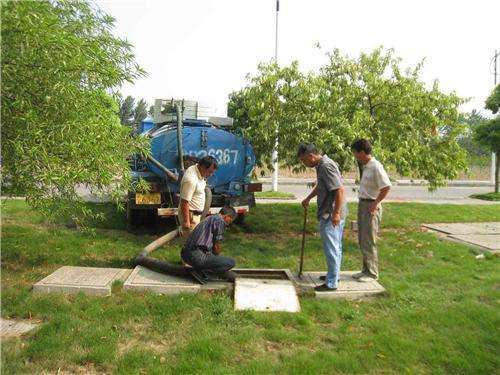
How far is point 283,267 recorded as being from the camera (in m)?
6.92

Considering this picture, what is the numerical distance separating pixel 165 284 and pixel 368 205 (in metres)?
2.70

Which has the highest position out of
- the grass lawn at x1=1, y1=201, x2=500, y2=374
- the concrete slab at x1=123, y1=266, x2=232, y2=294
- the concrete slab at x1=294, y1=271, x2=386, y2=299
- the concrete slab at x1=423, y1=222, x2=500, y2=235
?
the concrete slab at x1=423, y1=222, x2=500, y2=235

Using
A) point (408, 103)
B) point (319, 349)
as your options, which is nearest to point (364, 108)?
point (408, 103)

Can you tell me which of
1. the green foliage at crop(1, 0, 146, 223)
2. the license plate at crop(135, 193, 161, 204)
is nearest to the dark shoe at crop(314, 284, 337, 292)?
the green foliage at crop(1, 0, 146, 223)

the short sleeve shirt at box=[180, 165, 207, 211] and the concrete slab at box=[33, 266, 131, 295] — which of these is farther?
the short sleeve shirt at box=[180, 165, 207, 211]

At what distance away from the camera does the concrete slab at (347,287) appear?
5473 mm

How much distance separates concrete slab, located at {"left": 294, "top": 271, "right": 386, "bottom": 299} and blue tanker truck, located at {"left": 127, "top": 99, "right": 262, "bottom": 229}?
2.31m

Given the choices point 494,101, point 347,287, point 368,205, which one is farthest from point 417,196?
point 347,287

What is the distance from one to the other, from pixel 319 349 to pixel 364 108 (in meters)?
4.93

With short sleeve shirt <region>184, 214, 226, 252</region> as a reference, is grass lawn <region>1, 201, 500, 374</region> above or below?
below

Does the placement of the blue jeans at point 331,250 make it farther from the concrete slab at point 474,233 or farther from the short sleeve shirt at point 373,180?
the concrete slab at point 474,233

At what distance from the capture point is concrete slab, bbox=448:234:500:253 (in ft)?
27.2

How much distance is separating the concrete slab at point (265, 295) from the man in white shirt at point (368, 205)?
1103mm

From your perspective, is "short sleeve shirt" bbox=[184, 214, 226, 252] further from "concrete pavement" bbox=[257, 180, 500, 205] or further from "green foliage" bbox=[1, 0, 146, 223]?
"concrete pavement" bbox=[257, 180, 500, 205]
